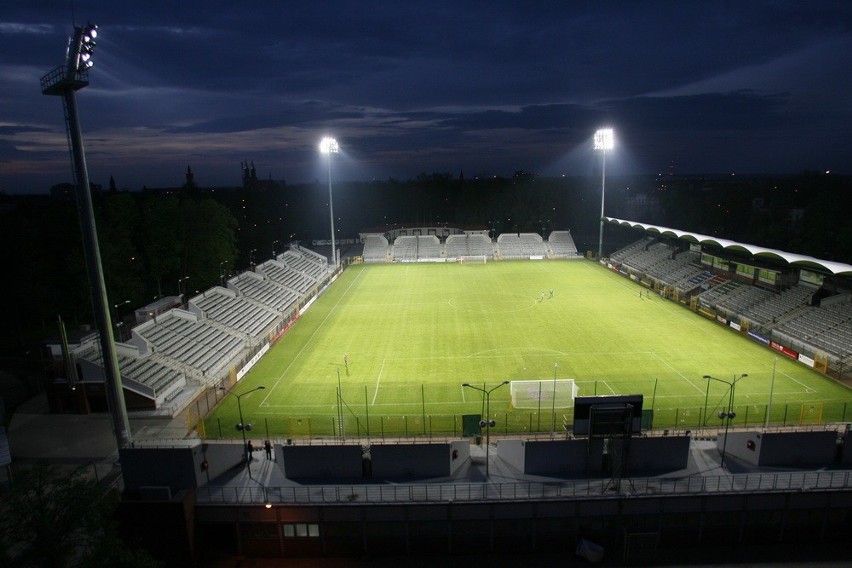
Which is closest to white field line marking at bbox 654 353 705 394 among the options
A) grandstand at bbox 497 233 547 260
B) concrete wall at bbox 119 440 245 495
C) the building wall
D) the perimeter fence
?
the perimeter fence

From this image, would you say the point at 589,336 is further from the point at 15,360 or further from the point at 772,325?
the point at 15,360

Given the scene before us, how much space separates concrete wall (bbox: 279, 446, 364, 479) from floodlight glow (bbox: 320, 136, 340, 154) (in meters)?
45.5

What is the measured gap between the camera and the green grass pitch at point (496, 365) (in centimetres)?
2338

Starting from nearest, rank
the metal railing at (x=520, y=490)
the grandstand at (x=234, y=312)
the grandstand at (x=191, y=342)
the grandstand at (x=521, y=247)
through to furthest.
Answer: the metal railing at (x=520, y=490) → the grandstand at (x=191, y=342) → the grandstand at (x=234, y=312) → the grandstand at (x=521, y=247)

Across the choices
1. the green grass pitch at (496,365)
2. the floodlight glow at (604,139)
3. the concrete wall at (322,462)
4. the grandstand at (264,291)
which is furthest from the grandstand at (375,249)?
the concrete wall at (322,462)

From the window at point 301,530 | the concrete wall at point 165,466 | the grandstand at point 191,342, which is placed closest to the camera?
the window at point 301,530

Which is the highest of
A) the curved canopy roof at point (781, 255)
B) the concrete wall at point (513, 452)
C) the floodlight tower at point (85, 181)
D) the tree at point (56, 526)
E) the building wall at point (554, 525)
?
the floodlight tower at point (85, 181)

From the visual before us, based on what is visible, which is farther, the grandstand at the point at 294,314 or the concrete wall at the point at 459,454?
the grandstand at the point at 294,314

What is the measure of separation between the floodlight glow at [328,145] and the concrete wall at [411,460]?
151 ft

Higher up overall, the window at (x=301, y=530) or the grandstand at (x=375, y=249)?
the grandstand at (x=375, y=249)

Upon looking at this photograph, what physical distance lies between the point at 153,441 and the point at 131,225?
2881 cm

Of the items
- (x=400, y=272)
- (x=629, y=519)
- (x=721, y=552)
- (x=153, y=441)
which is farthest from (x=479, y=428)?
(x=400, y=272)

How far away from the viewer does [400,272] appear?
62125 mm

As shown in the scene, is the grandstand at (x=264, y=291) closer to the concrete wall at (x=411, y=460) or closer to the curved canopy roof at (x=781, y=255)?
the concrete wall at (x=411, y=460)
